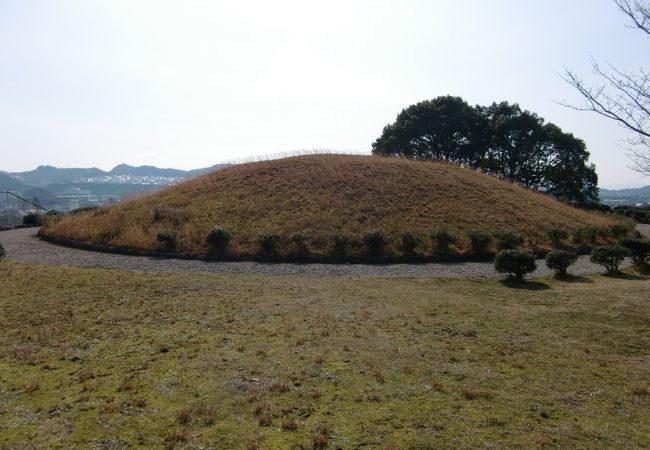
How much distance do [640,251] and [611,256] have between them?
139cm

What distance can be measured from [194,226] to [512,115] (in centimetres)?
2981

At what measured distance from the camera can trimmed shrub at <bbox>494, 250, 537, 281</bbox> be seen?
419 inches

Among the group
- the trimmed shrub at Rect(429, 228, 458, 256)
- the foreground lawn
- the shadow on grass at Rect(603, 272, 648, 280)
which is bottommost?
the foreground lawn

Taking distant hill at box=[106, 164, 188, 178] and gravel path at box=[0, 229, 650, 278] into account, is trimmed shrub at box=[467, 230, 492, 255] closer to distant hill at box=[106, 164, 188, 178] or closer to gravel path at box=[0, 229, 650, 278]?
gravel path at box=[0, 229, 650, 278]

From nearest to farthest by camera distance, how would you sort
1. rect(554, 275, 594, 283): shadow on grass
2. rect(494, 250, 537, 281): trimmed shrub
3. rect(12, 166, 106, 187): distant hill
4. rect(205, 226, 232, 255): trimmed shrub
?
rect(494, 250, 537, 281): trimmed shrub → rect(554, 275, 594, 283): shadow on grass → rect(205, 226, 232, 255): trimmed shrub → rect(12, 166, 106, 187): distant hill

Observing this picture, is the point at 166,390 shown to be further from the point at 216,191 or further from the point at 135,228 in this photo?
the point at 216,191

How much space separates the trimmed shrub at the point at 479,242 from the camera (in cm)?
1453

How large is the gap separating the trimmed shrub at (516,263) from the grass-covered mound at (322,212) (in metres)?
3.94

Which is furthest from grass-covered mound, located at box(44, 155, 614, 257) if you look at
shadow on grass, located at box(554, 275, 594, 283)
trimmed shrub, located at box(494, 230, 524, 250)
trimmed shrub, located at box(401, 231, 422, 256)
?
shadow on grass, located at box(554, 275, 594, 283)

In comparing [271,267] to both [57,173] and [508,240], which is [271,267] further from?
[57,173]

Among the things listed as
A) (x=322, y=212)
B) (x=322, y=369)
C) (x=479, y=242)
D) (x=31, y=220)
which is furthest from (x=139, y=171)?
(x=322, y=369)

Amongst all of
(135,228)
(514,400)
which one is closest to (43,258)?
(135,228)

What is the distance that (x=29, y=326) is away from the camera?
22.1ft

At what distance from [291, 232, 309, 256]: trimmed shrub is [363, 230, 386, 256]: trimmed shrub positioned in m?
1.94
